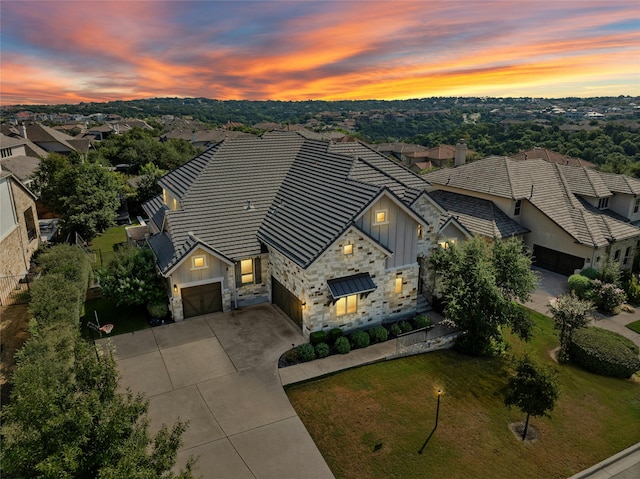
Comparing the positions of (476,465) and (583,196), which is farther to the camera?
(583,196)

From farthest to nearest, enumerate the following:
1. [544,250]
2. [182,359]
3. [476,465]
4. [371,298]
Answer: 1. [544,250]
2. [371,298]
3. [182,359]
4. [476,465]

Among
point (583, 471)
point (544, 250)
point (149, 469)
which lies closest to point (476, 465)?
point (583, 471)

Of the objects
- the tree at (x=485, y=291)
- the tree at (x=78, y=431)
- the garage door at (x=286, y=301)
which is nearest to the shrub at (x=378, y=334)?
the tree at (x=485, y=291)

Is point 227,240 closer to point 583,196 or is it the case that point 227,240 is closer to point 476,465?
point 476,465

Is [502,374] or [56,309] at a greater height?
[56,309]

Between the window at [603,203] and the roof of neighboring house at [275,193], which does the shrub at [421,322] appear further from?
the window at [603,203]

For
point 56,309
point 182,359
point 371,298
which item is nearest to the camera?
point 56,309

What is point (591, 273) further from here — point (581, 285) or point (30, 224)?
point (30, 224)
